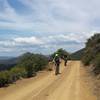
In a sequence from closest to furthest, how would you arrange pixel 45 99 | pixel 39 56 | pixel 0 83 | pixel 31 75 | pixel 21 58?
pixel 45 99 → pixel 0 83 → pixel 31 75 → pixel 21 58 → pixel 39 56

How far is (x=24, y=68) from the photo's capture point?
34344mm

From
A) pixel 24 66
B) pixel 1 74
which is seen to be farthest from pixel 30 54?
pixel 1 74

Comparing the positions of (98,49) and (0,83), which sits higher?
(98,49)

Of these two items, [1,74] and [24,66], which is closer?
[1,74]

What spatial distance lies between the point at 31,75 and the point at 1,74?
25.4 ft

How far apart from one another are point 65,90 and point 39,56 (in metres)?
21.6

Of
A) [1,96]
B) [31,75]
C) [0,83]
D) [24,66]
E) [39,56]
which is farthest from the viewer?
[39,56]

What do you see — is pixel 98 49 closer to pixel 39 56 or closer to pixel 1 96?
pixel 39 56

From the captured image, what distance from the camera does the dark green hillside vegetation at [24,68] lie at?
26.0m

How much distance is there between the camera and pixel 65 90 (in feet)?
71.7

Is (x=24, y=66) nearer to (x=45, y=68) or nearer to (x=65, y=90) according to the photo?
(x=45, y=68)

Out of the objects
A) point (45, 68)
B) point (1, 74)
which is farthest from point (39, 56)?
point (1, 74)

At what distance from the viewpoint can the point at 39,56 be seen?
43281mm

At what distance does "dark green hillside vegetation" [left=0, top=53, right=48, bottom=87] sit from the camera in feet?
85.1
